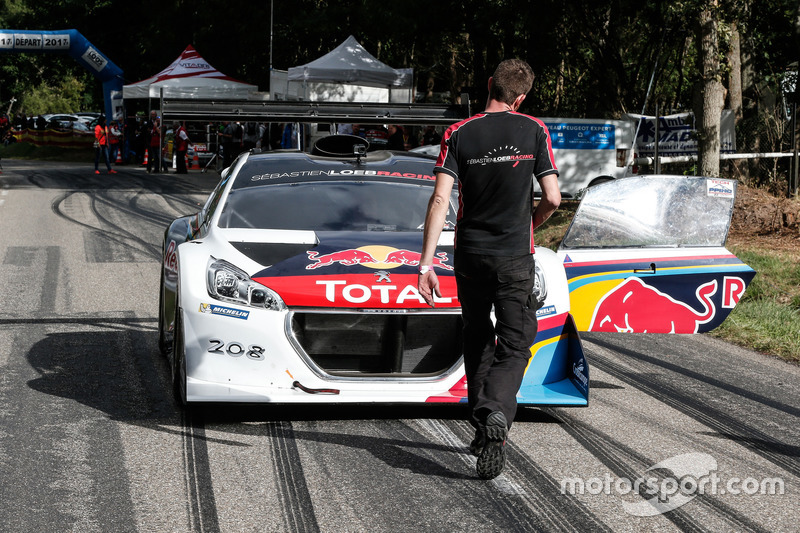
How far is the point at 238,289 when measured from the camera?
5211 millimetres

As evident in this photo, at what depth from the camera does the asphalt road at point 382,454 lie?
400cm

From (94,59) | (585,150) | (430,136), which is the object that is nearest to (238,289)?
(585,150)

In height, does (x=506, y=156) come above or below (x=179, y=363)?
above

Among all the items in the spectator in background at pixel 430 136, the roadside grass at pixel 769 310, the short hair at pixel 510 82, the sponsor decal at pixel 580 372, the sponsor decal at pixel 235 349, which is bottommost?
the roadside grass at pixel 769 310

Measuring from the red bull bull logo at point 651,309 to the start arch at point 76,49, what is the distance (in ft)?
116

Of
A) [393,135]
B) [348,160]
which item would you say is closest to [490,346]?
[348,160]

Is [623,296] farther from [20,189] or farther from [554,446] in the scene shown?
[20,189]

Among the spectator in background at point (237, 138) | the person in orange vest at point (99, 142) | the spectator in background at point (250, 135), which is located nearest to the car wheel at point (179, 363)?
the spectator in background at point (237, 138)

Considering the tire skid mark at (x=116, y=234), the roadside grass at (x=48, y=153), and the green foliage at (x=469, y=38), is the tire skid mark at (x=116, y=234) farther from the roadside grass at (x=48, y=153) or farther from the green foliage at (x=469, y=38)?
the roadside grass at (x=48, y=153)

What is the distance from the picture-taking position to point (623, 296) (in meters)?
5.77

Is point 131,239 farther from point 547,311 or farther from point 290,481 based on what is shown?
point 290,481

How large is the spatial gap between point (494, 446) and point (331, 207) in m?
2.33

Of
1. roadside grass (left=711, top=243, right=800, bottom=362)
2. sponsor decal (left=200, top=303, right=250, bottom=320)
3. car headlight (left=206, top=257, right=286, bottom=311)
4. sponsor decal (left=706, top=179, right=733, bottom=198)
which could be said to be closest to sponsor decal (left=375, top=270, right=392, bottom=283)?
car headlight (left=206, top=257, right=286, bottom=311)

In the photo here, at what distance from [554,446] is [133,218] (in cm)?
1395
